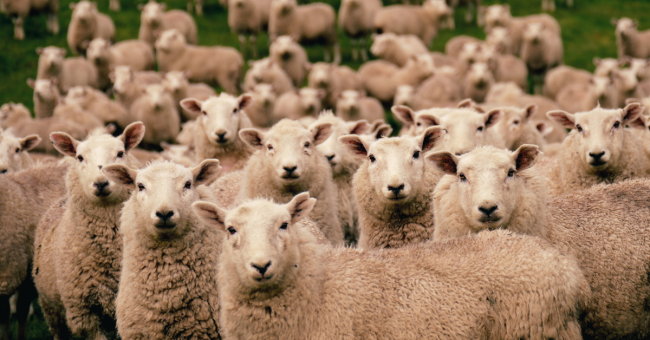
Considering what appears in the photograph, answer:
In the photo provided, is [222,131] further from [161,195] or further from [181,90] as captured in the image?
[181,90]

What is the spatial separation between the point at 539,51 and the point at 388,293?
46.5 feet

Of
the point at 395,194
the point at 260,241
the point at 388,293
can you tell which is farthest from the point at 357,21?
the point at 260,241

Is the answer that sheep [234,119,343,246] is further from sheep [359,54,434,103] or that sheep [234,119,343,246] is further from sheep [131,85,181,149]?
sheep [359,54,434,103]

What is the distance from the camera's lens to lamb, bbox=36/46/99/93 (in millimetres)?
14930

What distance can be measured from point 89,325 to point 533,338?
10.2 ft

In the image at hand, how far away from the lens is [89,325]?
5.02 m

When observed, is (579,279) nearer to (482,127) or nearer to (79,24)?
(482,127)

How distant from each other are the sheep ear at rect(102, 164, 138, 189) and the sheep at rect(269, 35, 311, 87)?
455 inches

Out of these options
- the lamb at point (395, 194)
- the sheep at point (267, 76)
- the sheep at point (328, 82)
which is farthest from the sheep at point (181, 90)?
the lamb at point (395, 194)

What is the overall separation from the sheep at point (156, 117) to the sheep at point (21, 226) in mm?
4854

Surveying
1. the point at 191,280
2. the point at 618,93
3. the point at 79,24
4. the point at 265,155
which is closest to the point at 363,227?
the point at 265,155

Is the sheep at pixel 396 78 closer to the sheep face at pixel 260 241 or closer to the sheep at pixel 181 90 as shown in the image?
the sheep at pixel 181 90

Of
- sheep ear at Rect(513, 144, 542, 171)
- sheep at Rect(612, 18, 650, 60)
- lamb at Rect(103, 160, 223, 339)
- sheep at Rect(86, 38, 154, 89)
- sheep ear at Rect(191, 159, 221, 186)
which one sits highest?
sheep ear at Rect(513, 144, 542, 171)

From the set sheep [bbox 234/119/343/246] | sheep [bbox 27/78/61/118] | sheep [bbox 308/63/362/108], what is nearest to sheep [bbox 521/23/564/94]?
sheep [bbox 308/63/362/108]
